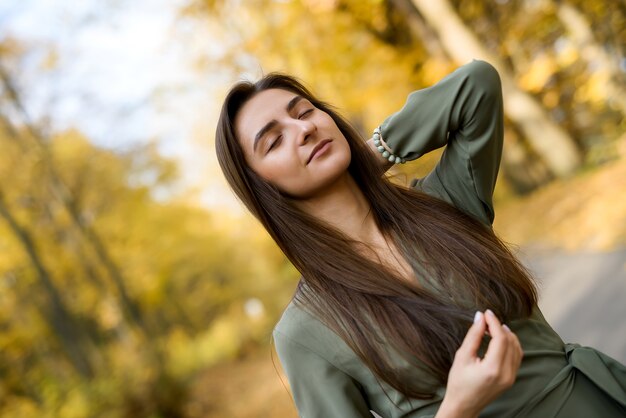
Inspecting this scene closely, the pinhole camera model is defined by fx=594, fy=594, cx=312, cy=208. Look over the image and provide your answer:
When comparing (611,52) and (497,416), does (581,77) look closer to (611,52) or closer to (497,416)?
(611,52)

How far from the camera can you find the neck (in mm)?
1857

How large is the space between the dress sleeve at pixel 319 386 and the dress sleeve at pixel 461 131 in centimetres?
71

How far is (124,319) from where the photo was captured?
15344 millimetres

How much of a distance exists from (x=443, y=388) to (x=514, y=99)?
343 inches

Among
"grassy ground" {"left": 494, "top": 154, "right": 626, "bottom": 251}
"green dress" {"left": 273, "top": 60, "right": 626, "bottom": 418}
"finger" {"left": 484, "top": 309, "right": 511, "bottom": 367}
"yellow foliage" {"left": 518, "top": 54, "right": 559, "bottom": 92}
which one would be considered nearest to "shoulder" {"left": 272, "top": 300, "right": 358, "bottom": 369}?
"green dress" {"left": 273, "top": 60, "right": 626, "bottom": 418}

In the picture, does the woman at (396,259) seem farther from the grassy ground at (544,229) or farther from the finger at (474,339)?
the grassy ground at (544,229)

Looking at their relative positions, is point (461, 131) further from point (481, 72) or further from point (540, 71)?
point (540, 71)

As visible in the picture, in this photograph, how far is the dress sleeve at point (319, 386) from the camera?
5.23ft

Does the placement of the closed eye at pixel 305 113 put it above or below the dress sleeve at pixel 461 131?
above

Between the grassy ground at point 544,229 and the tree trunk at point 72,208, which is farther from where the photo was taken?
the tree trunk at point 72,208

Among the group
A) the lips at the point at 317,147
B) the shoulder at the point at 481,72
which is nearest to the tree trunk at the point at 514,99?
the shoulder at the point at 481,72

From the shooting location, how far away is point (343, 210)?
6.14 feet

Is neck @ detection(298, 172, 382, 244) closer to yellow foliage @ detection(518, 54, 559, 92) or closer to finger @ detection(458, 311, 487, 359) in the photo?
finger @ detection(458, 311, 487, 359)

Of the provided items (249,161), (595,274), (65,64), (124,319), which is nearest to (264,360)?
(124,319)
